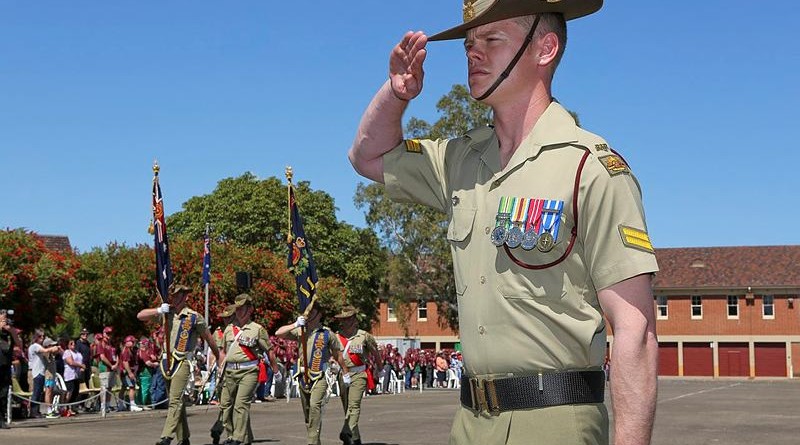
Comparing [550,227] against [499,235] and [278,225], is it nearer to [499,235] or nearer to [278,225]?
[499,235]

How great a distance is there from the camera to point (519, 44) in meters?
3.60

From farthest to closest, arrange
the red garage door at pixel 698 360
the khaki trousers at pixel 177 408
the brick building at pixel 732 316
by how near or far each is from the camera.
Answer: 1. the red garage door at pixel 698 360
2. the brick building at pixel 732 316
3. the khaki trousers at pixel 177 408

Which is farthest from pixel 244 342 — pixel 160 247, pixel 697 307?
pixel 697 307

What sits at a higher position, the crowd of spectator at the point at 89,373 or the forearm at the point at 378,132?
the forearm at the point at 378,132

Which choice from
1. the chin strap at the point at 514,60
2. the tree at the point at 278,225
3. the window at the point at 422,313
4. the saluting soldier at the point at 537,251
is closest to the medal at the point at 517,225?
the saluting soldier at the point at 537,251

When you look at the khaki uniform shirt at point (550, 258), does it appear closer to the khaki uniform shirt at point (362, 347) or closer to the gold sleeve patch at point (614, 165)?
the gold sleeve patch at point (614, 165)

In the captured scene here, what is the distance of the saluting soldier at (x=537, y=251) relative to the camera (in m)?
3.23

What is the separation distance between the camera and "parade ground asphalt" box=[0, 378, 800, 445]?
60.3 feet

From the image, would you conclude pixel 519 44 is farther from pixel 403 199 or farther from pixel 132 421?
pixel 132 421

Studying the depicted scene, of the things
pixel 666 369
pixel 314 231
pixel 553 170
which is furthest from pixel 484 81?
pixel 666 369

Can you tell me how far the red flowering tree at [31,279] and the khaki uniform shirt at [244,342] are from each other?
11864mm

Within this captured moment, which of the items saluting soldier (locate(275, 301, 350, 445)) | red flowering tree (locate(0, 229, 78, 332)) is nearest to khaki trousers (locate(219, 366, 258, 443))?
saluting soldier (locate(275, 301, 350, 445))

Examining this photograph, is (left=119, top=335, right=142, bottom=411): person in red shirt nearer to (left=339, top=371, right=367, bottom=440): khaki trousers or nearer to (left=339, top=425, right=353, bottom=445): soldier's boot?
(left=339, top=371, right=367, bottom=440): khaki trousers

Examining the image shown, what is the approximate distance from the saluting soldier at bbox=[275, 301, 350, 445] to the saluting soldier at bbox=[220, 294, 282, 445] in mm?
485
